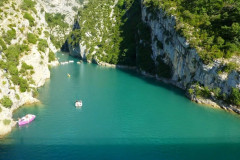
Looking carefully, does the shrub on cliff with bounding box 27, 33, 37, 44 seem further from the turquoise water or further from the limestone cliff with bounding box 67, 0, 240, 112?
the limestone cliff with bounding box 67, 0, 240, 112

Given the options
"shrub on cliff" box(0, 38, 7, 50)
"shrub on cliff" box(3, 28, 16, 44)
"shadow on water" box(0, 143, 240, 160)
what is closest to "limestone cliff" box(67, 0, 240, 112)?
"shadow on water" box(0, 143, 240, 160)

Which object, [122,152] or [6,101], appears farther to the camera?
[6,101]

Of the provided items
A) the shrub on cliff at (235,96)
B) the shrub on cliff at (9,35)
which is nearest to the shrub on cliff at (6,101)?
the shrub on cliff at (9,35)

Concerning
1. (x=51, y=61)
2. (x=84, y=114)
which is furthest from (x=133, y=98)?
(x=51, y=61)

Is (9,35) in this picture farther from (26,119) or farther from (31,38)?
(26,119)

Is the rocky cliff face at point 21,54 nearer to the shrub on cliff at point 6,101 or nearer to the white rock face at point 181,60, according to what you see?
the shrub on cliff at point 6,101

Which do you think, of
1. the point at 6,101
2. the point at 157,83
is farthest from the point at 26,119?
the point at 157,83

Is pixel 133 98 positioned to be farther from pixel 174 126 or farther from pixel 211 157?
pixel 211 157
